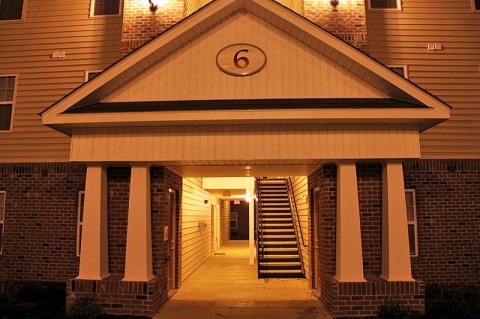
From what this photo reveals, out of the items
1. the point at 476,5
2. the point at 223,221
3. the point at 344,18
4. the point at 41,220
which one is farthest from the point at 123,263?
the point at 223,221

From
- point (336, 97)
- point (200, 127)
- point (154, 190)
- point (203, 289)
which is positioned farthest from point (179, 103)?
point (203, 289)

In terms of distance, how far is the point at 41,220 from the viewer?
410 inches

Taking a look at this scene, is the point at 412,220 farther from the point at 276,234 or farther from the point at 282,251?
the point at 276,234

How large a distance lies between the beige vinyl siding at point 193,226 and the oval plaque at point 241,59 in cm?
460

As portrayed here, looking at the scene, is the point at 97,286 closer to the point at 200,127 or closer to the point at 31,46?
the point at 200,127

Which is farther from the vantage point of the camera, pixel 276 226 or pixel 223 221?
pixel 223 221

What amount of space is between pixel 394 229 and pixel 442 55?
6043 mm

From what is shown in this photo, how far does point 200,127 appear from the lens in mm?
7598

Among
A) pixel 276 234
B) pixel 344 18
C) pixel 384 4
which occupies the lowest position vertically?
pixel 276 234

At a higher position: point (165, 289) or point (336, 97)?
point (336, 97)

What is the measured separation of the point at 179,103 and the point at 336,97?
10.3ft

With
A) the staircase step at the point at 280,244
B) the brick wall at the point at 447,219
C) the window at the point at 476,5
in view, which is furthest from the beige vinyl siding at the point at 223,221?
the window at the point at 476,5

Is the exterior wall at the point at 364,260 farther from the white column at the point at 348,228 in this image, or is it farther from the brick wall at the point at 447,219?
the brick wall at the point at 447,219

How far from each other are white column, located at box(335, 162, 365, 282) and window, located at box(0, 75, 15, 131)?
9573 mm
